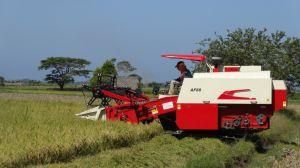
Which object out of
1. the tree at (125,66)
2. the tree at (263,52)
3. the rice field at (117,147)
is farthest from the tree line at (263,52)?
the tree at (125,66)

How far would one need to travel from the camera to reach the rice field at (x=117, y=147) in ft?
34.9

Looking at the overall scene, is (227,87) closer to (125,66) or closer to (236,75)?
(236,75)

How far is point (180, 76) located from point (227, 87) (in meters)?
2.11

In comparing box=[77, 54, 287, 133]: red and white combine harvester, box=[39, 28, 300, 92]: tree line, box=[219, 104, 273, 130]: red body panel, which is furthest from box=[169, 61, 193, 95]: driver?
box=[39, 28, 300, 92]: tree line

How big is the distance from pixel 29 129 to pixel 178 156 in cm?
341

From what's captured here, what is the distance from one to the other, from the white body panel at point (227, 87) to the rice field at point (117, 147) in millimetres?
1063

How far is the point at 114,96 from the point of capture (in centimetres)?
1697

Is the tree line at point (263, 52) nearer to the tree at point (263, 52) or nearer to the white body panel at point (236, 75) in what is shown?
the tree at point (263, 52)

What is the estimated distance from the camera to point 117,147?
1395 centimetres

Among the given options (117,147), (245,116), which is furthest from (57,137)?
(245,116)

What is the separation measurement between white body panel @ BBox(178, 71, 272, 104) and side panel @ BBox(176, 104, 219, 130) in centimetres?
15

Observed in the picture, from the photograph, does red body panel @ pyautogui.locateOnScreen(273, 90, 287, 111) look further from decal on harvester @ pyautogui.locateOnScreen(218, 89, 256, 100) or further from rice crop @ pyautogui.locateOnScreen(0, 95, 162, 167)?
rice crop @ pyautogui.locateOnScreen(0, 95, 162, 167)

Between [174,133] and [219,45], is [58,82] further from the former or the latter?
[174,133]

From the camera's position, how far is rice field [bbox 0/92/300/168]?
1063 cm
